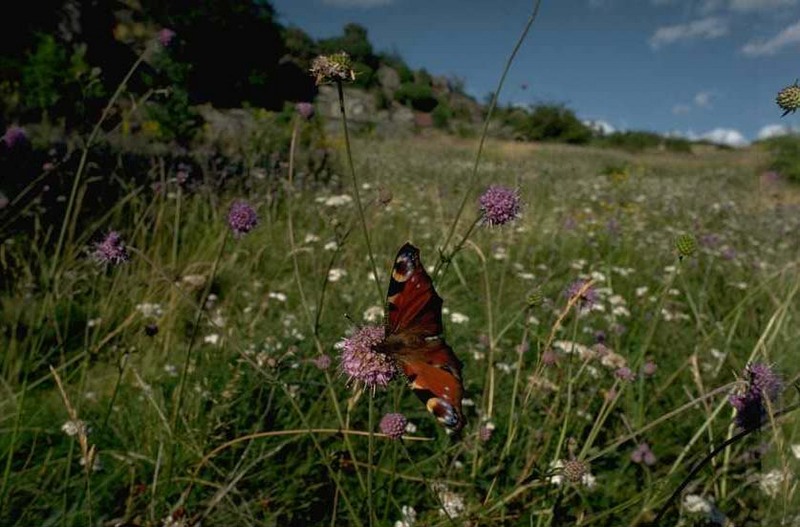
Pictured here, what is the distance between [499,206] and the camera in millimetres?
1156

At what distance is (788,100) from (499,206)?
0.50 m

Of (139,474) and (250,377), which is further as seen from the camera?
(250,377)

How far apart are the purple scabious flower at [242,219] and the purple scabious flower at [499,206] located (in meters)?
0.55

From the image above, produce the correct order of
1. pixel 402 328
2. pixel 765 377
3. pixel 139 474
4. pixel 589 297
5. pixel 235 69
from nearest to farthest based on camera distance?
1. pixel 402 328
2. pixel 765 377
3. pixel 589 297
4. pixel 139 474
5. pixel 235 69

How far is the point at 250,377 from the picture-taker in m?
1.97

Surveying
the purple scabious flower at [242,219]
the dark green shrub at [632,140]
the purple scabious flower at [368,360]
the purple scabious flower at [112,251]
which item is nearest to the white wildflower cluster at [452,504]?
the purple scabious flower at [368,360]

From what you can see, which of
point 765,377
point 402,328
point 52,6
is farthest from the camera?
point 52,6

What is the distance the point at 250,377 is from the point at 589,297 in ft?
3.70

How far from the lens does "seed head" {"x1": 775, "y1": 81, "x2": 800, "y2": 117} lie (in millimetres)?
911

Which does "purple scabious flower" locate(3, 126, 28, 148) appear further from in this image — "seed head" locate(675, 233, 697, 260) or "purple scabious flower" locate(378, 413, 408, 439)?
"seed head" locate(675, 233, 697, 260)

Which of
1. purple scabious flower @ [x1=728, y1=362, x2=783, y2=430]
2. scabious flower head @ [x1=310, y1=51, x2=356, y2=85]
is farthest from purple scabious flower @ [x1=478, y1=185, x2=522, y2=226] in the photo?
purple scabious flower @ [x1=728, y1=362, x2=783, y2=430]

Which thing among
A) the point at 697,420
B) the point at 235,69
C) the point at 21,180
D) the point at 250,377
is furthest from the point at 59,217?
the point at 235,69

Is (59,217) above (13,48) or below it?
below

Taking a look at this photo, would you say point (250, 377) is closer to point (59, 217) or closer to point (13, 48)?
point (59, 217)
